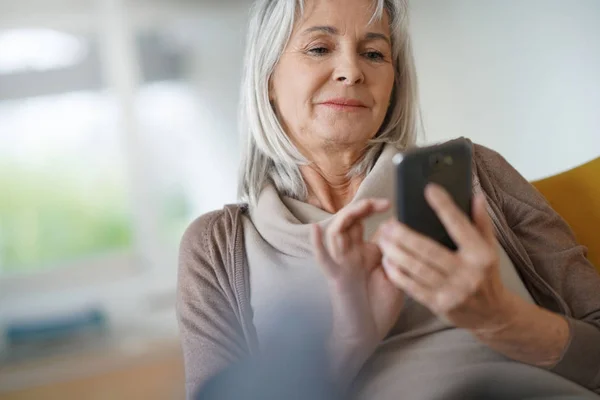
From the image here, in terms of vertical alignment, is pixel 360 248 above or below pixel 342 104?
below

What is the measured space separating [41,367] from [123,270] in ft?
1.32

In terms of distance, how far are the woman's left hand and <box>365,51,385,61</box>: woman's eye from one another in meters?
0.45

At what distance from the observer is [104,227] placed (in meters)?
1.85

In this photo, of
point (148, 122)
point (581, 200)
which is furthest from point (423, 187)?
point (148, 122)

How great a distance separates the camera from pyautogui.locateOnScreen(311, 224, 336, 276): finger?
0.65 m

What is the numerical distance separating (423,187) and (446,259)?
0.09m

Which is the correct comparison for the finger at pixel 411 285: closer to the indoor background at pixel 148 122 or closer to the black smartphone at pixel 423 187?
the black smartphone at pixel 423 187

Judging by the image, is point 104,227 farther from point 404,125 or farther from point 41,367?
point 404,125

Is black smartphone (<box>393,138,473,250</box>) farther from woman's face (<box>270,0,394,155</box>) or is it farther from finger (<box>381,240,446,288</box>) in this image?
woman's face (<box>270,0,394,155</box>)

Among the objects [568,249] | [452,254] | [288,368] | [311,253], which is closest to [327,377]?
[288,368]

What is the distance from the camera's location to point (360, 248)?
2.27 ft

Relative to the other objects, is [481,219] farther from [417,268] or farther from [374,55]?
[374,55]

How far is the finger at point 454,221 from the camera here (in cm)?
57

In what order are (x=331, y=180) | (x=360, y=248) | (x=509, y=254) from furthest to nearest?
1. (x=331, y=180)
2. (x=509, y=254)
3. (x=360, y=248)
